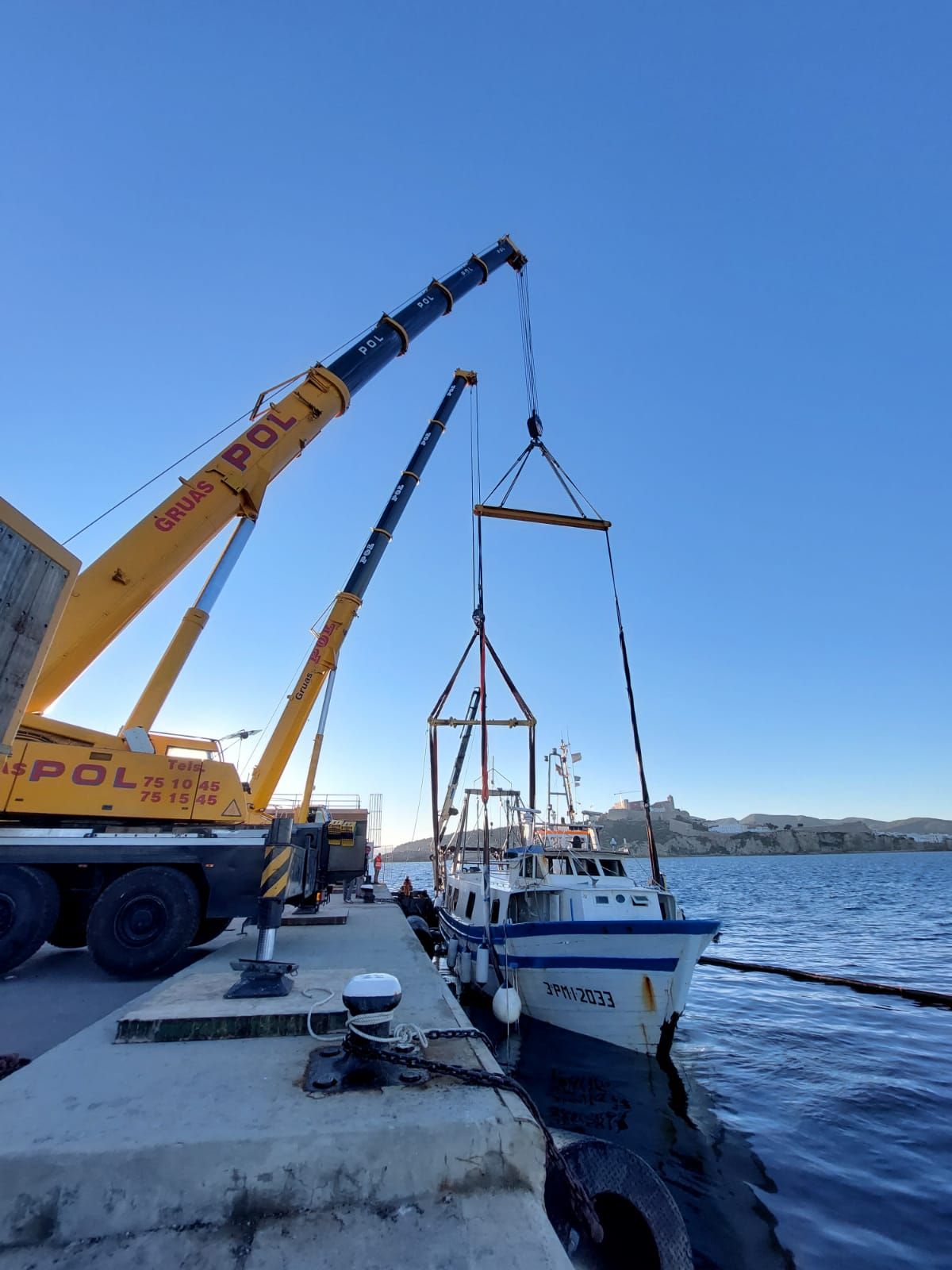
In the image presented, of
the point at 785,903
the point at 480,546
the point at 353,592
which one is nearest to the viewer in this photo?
the point at 480,546

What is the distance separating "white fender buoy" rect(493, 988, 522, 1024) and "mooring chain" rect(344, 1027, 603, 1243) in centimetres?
977

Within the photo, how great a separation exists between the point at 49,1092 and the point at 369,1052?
5.55 ft

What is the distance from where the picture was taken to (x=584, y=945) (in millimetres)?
11570

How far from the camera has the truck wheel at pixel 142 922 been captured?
24.2 feet

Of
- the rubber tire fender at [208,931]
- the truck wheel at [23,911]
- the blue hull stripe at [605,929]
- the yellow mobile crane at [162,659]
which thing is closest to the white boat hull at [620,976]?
the blue hull stripe at [605,929]

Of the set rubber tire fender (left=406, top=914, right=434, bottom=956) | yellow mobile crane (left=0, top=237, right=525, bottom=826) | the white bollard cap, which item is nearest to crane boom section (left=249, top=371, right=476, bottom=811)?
yellow mobile crane (left=0, top=237, right=525, bottom=826)

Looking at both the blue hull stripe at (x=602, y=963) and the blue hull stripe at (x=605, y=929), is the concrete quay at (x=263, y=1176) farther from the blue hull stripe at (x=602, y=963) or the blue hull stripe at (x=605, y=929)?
the blue hull stripe at (x=602, y=963)

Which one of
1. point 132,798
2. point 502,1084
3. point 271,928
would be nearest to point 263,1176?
point 502,1084

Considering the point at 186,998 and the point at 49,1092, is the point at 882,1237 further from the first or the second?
the point at 49,1092

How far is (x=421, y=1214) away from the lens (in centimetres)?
241

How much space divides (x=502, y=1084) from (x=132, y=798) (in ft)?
22.7

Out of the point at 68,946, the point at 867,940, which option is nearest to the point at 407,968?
the point at 68,946

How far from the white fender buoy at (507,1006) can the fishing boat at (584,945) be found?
0.08 feet

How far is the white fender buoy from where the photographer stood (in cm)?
1188
